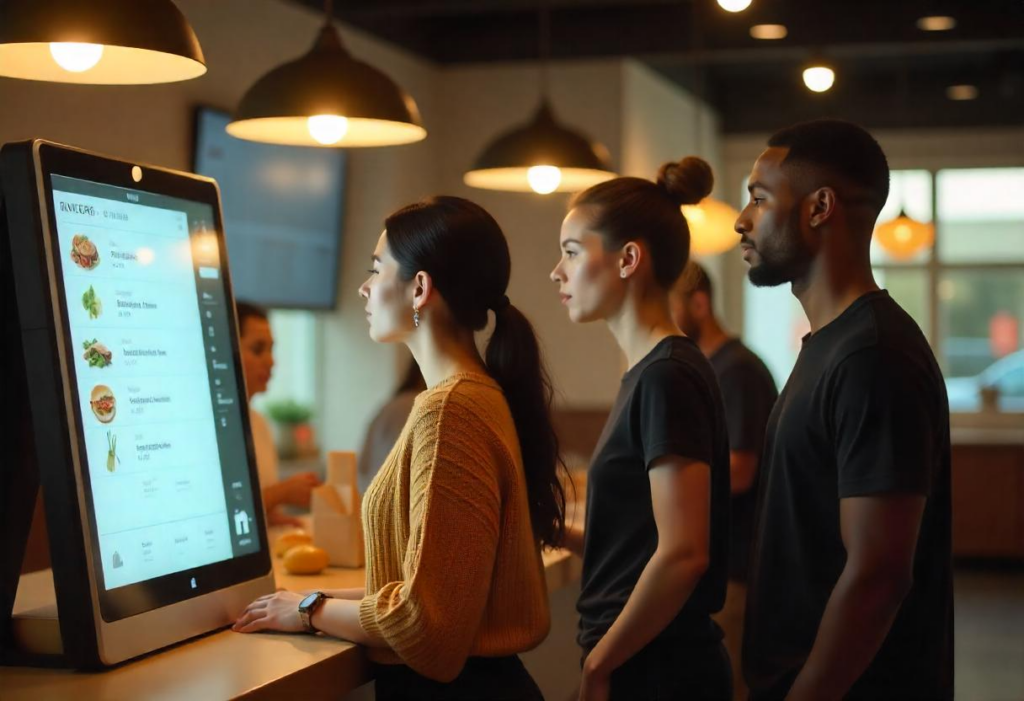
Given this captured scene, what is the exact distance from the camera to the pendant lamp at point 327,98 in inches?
99.4

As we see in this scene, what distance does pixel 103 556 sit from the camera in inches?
69.2

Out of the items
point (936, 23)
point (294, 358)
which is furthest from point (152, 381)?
point (936, 23)

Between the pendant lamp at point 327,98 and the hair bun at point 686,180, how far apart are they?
0.59 metres

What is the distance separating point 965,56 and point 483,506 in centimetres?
833

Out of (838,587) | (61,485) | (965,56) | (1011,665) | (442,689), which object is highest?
(965,56)

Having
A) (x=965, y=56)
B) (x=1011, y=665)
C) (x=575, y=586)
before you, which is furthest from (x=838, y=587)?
(x=965, y=56)

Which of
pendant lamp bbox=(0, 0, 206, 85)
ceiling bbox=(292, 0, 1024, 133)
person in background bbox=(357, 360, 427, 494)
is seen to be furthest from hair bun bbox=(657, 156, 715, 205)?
ceiling bbox=(292, 0, 1024, 133)

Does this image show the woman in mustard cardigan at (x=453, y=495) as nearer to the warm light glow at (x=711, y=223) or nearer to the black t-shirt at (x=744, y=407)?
the black t-shirt at (x=744, y=407)

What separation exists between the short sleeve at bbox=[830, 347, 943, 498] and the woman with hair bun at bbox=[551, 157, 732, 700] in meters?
0.29

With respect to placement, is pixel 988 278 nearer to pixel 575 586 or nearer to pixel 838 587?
pixel 575 586

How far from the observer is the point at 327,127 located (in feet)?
8.70

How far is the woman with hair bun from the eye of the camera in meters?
1.97

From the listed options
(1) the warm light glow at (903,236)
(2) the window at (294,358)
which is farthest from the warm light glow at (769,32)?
(2) the window at (294,358)

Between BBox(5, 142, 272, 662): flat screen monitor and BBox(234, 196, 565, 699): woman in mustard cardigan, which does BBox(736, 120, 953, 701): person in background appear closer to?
BBox(234, 196, 565, 699): woman in mustard cardigan
